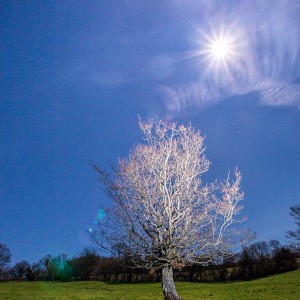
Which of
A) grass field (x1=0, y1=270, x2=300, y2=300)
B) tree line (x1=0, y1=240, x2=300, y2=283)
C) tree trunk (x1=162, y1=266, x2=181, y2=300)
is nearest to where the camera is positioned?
tree trunk (x1=162, y1=266, x2=181, y2=300)

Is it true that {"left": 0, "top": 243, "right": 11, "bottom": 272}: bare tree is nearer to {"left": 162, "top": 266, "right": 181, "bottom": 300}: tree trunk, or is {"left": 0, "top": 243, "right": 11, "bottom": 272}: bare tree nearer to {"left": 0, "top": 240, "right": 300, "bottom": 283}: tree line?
{"left": 0, "top": 240, "right": 300, "bottom": 283}: tree line

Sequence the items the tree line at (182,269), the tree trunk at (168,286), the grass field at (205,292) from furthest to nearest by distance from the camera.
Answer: the tree line at (182,269), the grass field at (205,292), the tree trunk at (168,286)

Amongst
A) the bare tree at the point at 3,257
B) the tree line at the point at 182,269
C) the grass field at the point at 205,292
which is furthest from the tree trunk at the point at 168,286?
the bare tree at the point at 3,257

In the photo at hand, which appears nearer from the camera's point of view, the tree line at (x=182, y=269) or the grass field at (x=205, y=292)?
the grass field at (x=205, y=292)

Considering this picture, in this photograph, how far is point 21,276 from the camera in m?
114

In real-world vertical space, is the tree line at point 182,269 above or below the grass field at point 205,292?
above

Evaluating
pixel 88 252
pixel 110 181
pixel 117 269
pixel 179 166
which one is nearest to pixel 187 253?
pixel 179 166

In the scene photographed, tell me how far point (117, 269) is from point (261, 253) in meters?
43.3

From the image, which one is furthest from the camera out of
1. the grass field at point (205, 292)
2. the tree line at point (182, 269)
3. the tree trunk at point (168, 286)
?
the tree line at point (182, 269)

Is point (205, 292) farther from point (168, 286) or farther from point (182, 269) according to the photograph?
point (182, 269)

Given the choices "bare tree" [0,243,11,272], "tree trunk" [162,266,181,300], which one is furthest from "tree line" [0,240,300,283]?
"tree trunk" [162,266,181,300]

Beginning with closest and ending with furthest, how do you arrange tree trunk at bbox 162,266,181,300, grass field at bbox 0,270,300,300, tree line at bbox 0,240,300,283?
tree trunk at bbox 162,266,181,300
grass field at bbox 0,270,300,300
tree line at bbox 0,240,300,283

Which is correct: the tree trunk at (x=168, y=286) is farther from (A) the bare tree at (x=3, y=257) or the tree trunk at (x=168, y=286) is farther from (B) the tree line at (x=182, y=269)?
(A) the bare tree at (x=3, y=257)

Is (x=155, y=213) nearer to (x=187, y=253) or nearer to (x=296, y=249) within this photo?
(x=187, y=253)
